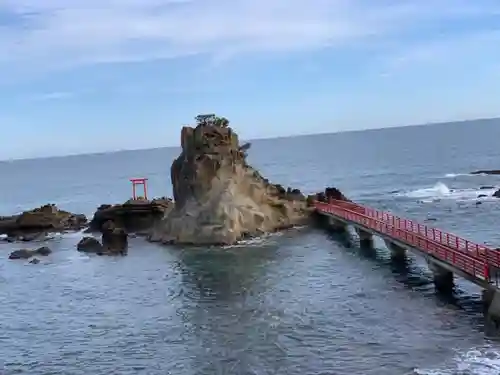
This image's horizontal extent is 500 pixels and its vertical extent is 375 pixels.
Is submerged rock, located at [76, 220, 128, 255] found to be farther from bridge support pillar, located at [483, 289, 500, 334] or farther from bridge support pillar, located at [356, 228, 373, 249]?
bridge support pillar, located at [483, 289, 500, 334]

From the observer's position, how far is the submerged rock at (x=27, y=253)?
69.9m

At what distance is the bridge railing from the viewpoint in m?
42.0

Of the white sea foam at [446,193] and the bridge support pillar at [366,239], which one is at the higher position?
the white sea foam at [446,193]

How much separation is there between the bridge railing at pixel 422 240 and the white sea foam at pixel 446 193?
25.3 meters

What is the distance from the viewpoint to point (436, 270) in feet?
154

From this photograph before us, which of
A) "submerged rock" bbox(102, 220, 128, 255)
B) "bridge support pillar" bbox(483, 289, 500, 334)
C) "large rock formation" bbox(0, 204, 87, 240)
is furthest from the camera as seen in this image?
"large rock formation" bbox(0, 204, 87, 240)

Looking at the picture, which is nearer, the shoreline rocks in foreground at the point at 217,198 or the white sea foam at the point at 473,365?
the white sea foam at the point at 473,365

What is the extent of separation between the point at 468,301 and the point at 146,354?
20159 millimetres

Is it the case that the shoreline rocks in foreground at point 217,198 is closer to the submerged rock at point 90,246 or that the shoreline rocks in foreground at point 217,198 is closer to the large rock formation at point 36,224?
the submerged rock at point 90,246

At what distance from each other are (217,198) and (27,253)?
20164mm

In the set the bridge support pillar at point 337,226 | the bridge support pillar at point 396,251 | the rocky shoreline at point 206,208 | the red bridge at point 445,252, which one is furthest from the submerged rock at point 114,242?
the bridge support pillar at point 396,251

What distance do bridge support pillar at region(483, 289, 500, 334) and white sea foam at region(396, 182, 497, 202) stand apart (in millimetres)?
55705

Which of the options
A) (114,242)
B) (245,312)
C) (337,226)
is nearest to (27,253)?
(114,242)

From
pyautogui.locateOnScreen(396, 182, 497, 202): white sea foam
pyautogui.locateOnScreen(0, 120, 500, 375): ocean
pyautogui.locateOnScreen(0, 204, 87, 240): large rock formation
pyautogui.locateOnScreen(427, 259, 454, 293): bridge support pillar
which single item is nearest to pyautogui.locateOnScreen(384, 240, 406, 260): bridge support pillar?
pyautogui.locateOnScreen(0, 120, 500, 375): ocean
